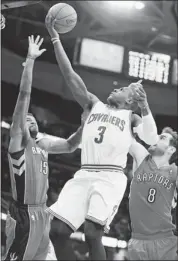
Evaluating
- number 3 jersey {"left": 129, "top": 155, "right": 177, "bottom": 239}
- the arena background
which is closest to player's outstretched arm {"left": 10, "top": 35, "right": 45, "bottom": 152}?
number 3 jersey {"left": 129, "top": 155, "right": 177, "bottom": 239}

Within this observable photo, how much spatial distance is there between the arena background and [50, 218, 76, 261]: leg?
0.20 metres

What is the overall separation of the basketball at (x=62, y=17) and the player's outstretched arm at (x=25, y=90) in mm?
252

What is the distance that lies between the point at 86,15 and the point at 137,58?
1.27 metres

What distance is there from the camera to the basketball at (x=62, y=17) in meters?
3.98

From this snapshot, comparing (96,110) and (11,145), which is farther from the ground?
(96,110)

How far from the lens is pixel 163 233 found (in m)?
4.32

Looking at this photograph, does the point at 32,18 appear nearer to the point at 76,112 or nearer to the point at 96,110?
the point at 96,110

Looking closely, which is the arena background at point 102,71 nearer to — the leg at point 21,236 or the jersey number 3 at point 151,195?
the jersey number 3 at point 151,195

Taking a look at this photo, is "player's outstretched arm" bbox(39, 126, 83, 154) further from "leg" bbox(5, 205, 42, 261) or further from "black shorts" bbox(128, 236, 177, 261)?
"black shorts" bbox(128, 236, 177, 261)

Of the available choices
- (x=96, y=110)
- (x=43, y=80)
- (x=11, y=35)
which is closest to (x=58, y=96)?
(x=43, y=80)

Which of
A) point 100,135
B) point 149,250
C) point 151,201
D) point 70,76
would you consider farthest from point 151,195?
point 70,76

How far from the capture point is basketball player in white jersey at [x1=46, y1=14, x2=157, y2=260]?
3357 mm

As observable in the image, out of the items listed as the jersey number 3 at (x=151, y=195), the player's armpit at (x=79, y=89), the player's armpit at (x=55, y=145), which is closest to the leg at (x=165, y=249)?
the jersey number 3 at (x=151, y=195)

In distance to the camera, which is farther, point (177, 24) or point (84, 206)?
point (177, 24)
